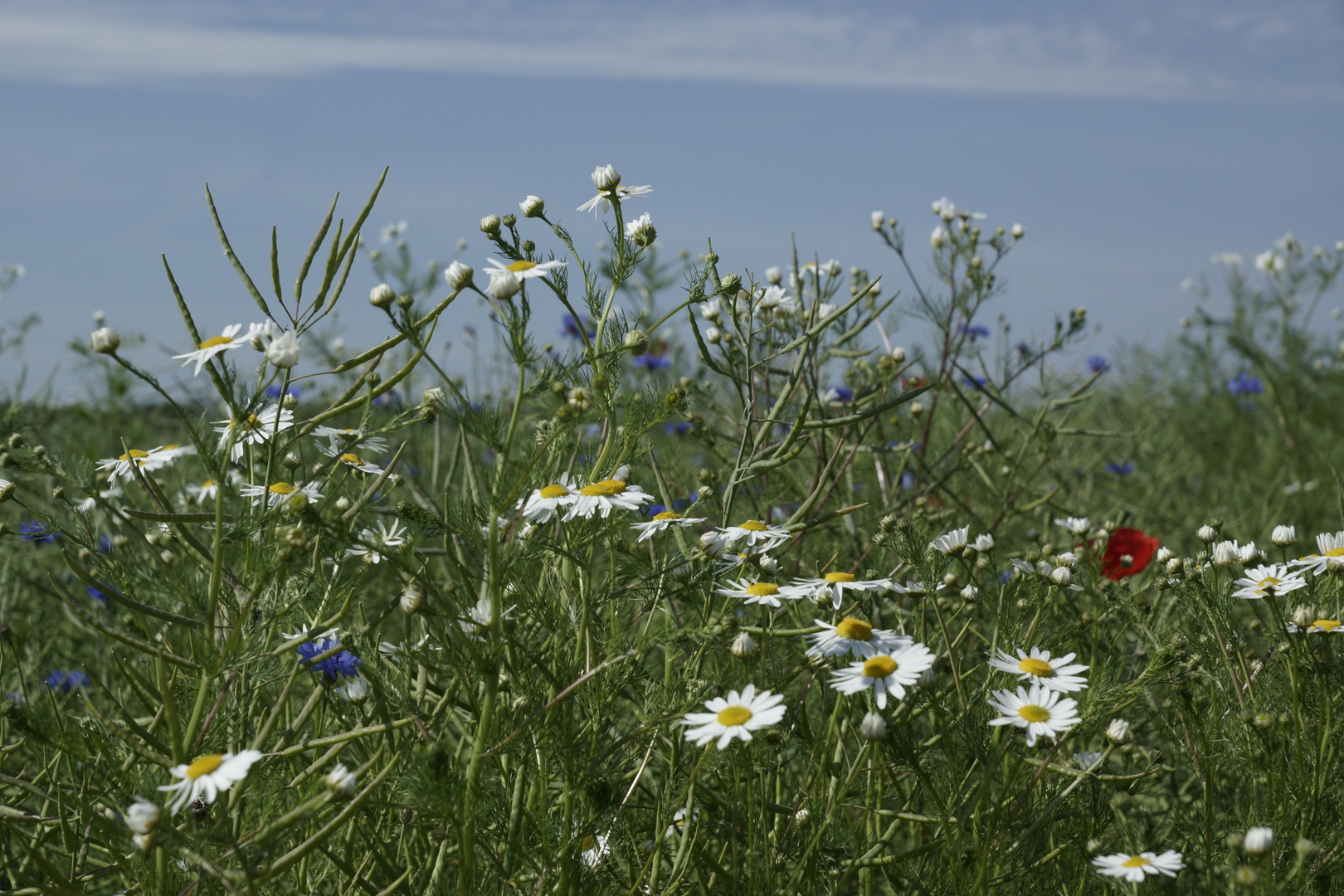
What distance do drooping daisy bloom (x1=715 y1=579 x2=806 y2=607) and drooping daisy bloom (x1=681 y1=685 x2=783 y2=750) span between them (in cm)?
14

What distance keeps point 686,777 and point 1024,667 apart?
48cm

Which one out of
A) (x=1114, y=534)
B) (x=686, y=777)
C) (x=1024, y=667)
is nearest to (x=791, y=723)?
(x=686, y=777)

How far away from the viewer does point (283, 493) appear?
4.61ft

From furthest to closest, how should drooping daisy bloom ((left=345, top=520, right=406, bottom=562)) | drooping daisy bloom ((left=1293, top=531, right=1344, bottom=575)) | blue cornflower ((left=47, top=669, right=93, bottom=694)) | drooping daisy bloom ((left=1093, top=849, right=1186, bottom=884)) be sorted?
1. blue cornflower ((left=47, top=669, right=93, bottom=694))
2. drooping daisy bloom ((left=1293, top=531, right=1344, bottom=575))
3. drooping daisy bloom ((left=1093, top=849, right=1186, bottom=884))
4. drooping daisy bloom ((left=345, top=520, right=406, bottom=562))

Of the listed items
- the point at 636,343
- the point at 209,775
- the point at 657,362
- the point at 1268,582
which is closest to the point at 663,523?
the point at 636,343

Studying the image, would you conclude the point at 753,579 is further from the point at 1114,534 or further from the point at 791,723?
the point at 1114,534

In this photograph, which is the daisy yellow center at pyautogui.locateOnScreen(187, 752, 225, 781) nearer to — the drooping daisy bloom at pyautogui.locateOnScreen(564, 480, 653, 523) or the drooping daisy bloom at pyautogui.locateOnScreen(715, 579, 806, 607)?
the drooping daisy bloom at pyautogui.locateOnScreen(564, 480, 653, 523)

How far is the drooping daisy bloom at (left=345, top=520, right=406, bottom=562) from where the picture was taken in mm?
1028

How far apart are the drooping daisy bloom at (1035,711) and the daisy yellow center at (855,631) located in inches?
6.7

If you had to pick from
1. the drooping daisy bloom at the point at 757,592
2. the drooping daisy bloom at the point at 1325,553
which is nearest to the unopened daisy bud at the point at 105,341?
the drooping daisy bloom at the point at 757,592

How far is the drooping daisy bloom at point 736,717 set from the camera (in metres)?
1.07

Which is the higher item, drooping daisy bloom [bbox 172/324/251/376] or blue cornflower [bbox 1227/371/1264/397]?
drooping daisy bloom [bbox 172/324/251/376]

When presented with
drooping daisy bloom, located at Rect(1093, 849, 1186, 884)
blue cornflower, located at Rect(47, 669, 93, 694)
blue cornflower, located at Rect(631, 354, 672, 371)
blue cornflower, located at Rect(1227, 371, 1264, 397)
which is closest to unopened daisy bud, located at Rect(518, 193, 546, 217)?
drooping daisy bloom, located at Rect(1093, 849, 1186, 884)

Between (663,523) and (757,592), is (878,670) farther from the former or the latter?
(663,523)
